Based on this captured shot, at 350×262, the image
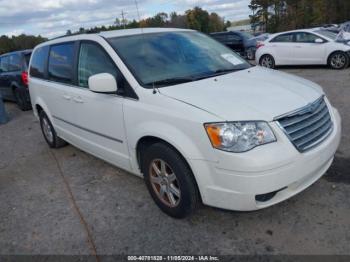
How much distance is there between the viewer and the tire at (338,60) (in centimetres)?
1083

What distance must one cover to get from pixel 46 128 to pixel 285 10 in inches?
2267

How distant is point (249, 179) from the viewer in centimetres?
253

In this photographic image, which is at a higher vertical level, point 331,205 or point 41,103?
point 41,103

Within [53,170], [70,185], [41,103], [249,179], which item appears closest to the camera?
[249,179]

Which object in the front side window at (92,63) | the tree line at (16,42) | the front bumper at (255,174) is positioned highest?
the tree line at (16,42)

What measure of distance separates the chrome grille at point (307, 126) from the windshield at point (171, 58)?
1.04 m

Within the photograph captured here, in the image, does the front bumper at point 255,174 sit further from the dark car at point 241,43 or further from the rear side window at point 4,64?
the dark car at point 241,43

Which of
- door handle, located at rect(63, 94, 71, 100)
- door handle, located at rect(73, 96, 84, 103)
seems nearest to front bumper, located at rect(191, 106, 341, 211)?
door handle, located at rect(73, 96, 84, 103)

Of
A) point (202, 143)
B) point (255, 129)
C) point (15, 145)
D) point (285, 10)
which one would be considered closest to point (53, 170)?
point (15, 145)

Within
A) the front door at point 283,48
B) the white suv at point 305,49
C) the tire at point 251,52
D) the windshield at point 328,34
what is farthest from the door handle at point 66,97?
the tire at point 251,52

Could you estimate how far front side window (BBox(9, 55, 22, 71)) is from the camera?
916 centimetres

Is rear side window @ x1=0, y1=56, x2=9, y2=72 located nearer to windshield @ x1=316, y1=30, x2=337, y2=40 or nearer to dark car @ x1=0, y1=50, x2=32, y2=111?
dark car @ x1=0, y1=50, x2=32, y2=111

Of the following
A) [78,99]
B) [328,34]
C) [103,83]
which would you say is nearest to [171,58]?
[103,83]

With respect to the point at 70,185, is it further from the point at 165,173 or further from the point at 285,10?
the point at 285,10
